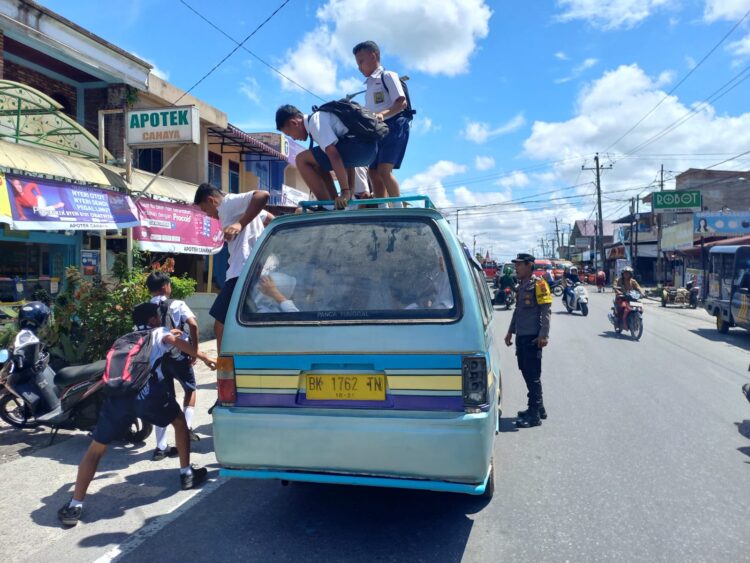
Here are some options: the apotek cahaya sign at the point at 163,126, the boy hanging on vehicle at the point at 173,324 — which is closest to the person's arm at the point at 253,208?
the boy hanging on vehicle at the point at 173,324

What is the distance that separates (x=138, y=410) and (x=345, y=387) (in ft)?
5.73

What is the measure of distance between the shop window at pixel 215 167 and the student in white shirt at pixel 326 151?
14.9 meters

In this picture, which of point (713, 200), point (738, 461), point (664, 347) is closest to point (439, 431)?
point (738, 461)

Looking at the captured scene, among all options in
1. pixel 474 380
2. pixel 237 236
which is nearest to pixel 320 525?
pixel 474 380

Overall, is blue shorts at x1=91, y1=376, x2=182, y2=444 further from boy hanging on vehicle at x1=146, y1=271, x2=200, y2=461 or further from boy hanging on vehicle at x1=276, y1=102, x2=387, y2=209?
boy hanging on vehicle at x1=276, y1=102, x2=387, y2=209

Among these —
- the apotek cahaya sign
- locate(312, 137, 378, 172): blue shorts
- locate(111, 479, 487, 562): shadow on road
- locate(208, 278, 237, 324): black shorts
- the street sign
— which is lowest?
locate(111, 479, 487, 562): shadow on road

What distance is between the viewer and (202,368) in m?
9.48

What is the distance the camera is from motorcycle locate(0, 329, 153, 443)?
4941 millimetres

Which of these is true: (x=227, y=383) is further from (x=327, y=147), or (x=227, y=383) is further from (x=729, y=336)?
(x=729, y=336)

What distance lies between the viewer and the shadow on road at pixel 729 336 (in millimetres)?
12663

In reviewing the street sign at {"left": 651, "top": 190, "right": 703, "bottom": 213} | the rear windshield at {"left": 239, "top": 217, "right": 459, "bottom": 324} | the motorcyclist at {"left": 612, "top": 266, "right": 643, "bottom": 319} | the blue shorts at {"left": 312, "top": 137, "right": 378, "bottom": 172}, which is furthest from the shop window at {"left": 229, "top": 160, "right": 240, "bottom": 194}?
the street sign at {"left": 651, "top": 190, "right": 703, "bottom": 213}

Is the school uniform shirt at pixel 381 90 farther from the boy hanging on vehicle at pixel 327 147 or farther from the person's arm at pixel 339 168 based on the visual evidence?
the person's arm at pixel 339 168

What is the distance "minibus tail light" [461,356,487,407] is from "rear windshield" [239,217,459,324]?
28cm

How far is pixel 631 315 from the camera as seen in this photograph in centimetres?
1291
